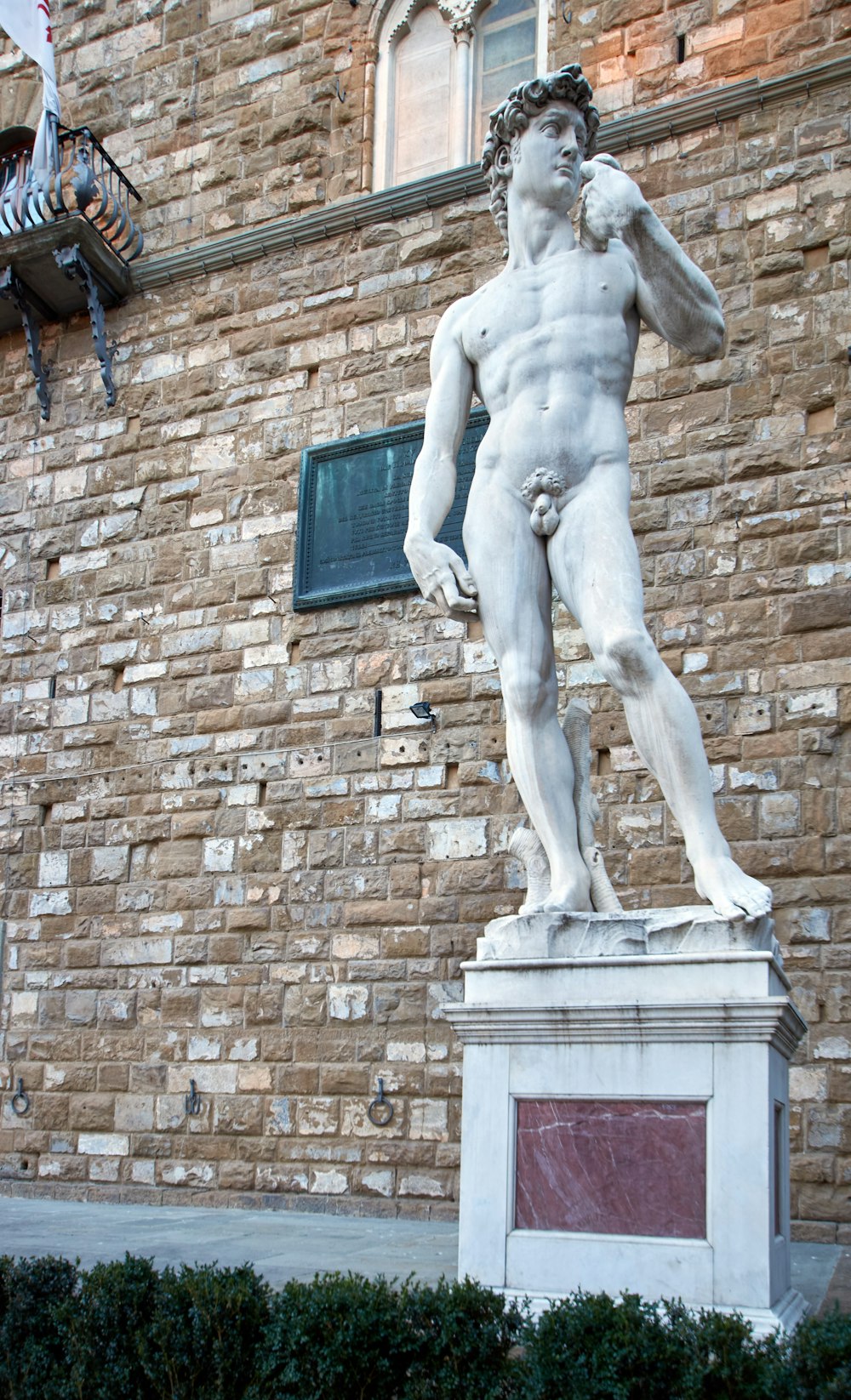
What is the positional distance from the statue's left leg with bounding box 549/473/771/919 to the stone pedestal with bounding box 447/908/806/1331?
171 mm

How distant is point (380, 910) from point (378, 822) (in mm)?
506

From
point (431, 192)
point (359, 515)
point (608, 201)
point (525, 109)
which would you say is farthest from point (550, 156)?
point (431, 192)

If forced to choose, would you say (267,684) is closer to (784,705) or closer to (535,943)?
(784,705)

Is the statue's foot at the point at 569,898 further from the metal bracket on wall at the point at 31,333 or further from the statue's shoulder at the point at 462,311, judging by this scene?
the metal bracket on wall at the point at 31,333

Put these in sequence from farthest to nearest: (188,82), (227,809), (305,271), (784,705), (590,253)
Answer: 1. (188,82)
2. (305,271)
3. (227,809)
4. (784,705)
5. (590,253)

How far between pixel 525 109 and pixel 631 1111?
3.21 metres

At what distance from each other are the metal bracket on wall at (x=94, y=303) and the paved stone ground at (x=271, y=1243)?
544 cm

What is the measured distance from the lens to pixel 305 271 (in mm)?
9297

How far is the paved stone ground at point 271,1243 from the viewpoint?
484 centimetres

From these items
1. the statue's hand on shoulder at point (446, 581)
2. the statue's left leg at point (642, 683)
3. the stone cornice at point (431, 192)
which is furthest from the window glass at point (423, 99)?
the statue's left leg at point (642, 683)

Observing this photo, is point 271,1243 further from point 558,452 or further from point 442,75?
point 442,75

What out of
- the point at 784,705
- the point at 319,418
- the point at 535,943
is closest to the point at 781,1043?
the point at 535,943

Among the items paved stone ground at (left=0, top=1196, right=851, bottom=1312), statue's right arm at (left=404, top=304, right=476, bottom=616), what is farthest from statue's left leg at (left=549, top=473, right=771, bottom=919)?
paved stone ground at (left=0, top=1196, right=851, bottom=1312)

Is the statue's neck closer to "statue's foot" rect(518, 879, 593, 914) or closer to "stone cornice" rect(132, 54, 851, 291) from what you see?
"statue's foot" rect(518, 879, 593, 914)
